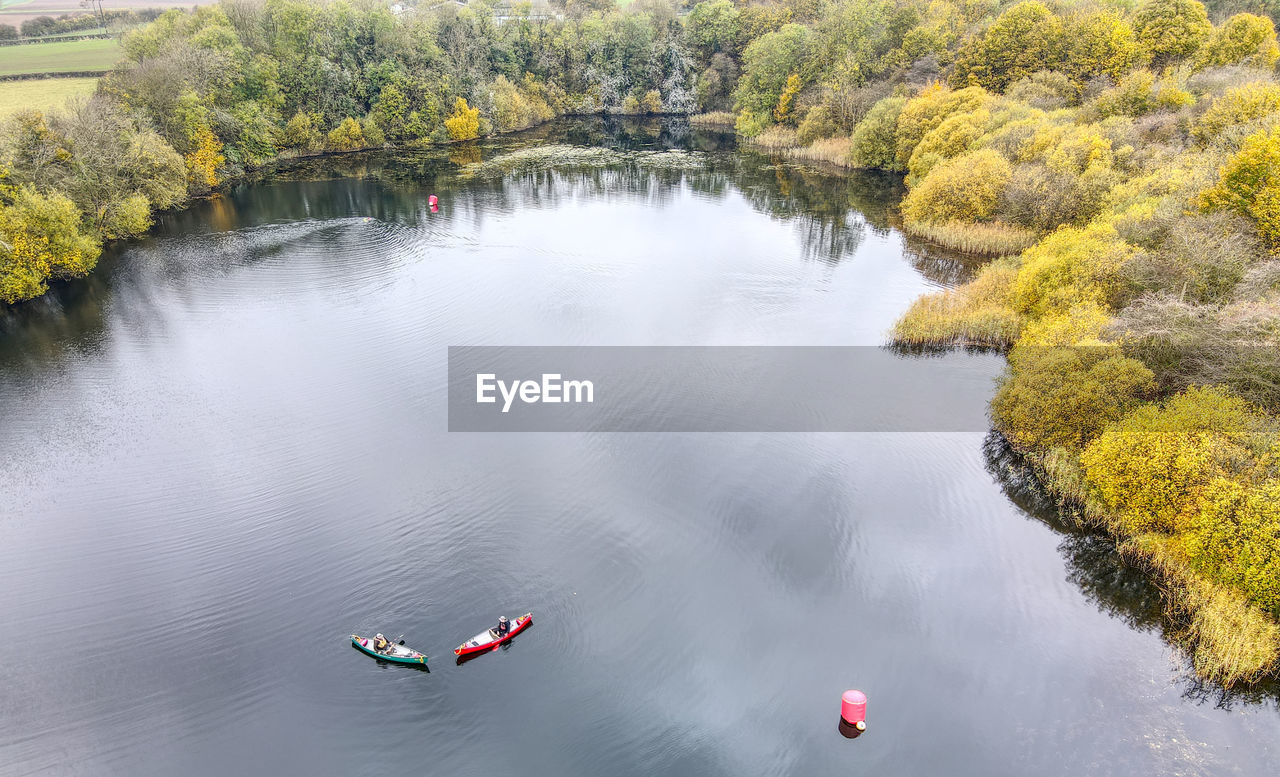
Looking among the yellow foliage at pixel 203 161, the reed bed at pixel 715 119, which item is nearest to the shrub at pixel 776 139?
the reed bed at pixel 715 119

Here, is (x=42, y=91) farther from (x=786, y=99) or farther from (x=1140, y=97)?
(x=1140, y=97)

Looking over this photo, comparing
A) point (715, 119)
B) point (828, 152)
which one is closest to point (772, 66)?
point (715, 119)

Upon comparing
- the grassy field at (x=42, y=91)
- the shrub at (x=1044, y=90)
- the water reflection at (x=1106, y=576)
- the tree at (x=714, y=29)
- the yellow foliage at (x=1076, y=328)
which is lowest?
the water reflection at (x=1106, y=576)

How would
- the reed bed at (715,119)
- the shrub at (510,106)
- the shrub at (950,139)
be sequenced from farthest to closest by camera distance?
the reed bed at (715,119)
the shrub at (510,106)
the shrub at (950,139)

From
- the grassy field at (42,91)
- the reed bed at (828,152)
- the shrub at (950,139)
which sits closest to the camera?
the shrub at (950,139)

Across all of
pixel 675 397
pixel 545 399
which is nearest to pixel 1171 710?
pixel 675 397

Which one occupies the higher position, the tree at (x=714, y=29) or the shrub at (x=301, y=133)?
the tree at (x=714, y=29)

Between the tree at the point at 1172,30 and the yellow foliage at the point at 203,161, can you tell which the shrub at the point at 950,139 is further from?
the yellow foliage at the point at 203,161
